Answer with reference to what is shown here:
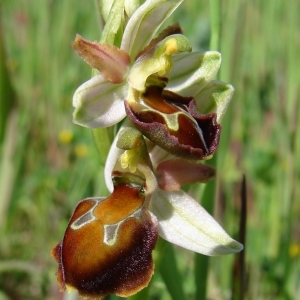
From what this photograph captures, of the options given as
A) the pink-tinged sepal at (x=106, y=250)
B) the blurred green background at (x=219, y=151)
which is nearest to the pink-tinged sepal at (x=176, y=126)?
the pink-tinged sepal at (x=106, y=250)

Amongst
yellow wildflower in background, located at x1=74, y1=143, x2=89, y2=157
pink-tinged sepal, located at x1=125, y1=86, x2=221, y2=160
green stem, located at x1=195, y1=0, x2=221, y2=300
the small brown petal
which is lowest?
yellow wildflower in background, located at x1=74, y1=143, x2=89, y2=157

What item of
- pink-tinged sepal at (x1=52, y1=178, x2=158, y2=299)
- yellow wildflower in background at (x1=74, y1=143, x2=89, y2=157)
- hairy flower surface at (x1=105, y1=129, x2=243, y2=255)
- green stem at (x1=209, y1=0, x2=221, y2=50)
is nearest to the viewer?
pink-tinged sepal at (x1=52, y1=178, x2=158, y2=299)

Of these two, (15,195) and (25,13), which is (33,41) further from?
(15,195)

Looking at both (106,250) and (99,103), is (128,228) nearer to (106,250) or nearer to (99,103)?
(106,250)

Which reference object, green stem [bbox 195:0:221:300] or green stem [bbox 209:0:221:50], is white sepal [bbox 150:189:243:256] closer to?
green stem [bbox 195:0:221:300]

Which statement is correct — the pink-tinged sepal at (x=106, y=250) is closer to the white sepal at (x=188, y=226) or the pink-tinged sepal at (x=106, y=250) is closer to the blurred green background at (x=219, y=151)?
the white sepal at (x=188, y=226)

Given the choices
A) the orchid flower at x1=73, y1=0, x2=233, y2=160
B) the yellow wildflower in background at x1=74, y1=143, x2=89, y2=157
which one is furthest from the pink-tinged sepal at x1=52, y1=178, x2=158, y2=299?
the yellow wildflower in background at x1=74, y1=143, x2=89, y2=157
